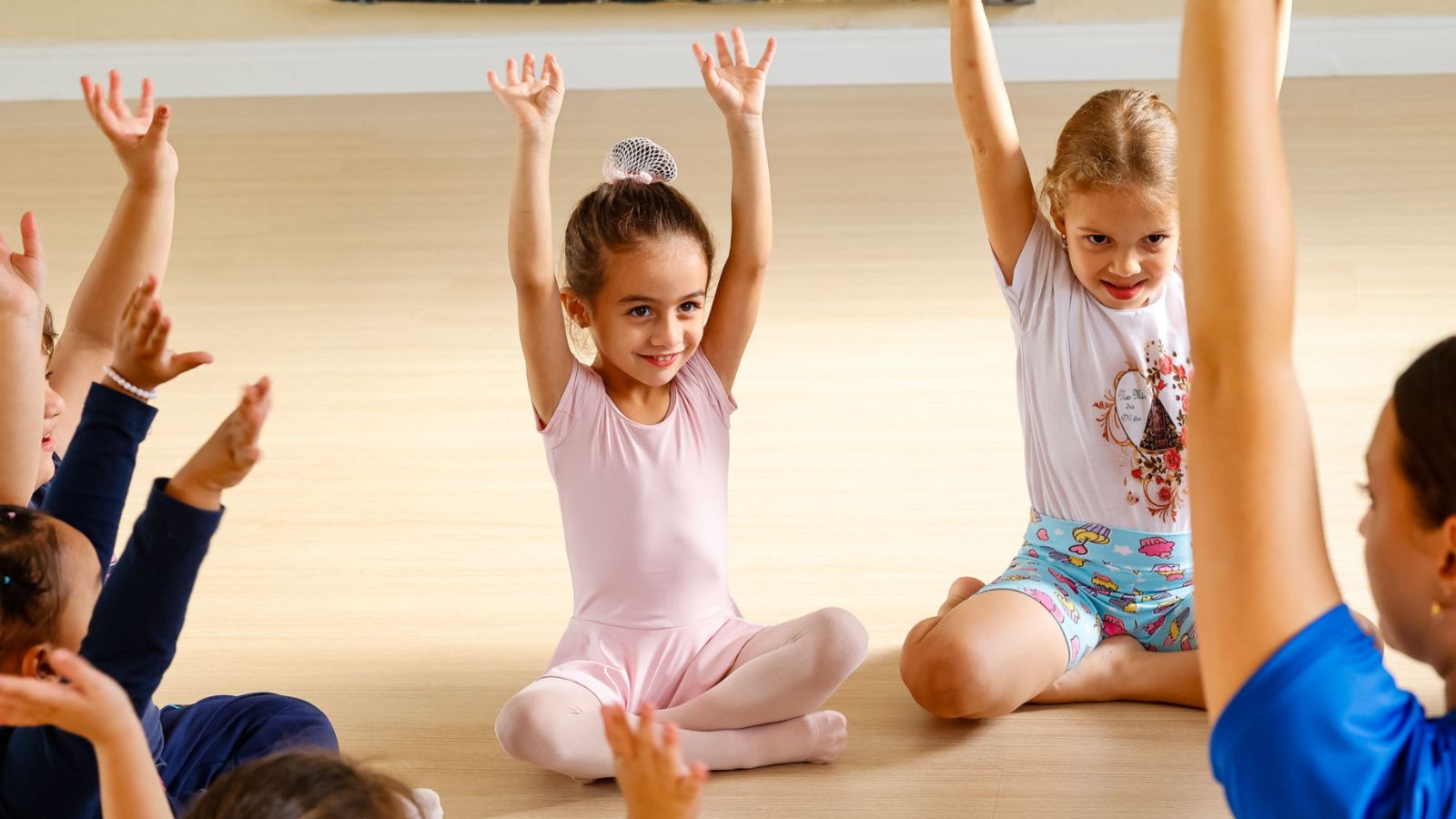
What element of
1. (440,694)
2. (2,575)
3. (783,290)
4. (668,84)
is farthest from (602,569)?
(668,84)

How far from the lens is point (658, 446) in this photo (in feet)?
5.32

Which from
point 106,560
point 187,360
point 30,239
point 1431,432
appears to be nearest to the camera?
point 1431,432

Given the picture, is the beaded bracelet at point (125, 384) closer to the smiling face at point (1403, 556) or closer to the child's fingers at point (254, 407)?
the child's fingers at point (254, 407)

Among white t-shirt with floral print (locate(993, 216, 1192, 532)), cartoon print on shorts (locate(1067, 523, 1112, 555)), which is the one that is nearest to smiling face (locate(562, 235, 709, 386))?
white t-shirt with floral print (locate(993, 216, 1192, 532))

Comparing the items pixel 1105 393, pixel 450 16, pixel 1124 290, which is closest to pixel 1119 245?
pixel 1124 290

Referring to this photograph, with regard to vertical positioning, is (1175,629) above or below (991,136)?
below

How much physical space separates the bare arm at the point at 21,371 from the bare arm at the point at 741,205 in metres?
0.68

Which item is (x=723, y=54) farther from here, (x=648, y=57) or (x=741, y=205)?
(x=648, y=57)

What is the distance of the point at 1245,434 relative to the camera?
2.02ft

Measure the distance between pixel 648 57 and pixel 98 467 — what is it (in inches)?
163

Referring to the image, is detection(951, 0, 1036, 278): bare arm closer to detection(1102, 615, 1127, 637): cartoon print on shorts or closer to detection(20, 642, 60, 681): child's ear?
detection(1102, 615, 1127, 637): cartoon print on shorts

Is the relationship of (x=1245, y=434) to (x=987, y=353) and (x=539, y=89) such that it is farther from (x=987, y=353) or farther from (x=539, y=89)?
(x=987, y=353)

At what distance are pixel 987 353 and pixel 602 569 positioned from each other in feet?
4.12

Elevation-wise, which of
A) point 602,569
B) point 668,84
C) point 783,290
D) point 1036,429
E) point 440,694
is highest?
point 668,84
